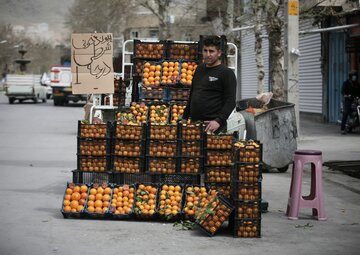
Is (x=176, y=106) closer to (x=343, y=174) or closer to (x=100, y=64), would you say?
(x=100, y=64)

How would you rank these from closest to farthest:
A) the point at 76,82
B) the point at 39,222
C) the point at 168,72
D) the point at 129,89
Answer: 1. the point at 39,222
2. the point at 76,82
3. the point at 168,72
4. the point at 129,89

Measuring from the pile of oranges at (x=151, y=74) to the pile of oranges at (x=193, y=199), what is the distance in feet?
11.2

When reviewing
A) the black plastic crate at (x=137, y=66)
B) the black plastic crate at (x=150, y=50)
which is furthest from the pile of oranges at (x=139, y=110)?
the black plastic crate at (x=150, y=50)

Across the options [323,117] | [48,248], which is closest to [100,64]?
[48,248]

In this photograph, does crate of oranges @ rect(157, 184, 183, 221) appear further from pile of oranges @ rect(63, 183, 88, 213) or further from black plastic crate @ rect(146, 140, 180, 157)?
pile of oranges @ rect(63, 183, 88, 213)

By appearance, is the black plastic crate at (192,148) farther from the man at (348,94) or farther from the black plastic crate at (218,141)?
the man at (348,94)

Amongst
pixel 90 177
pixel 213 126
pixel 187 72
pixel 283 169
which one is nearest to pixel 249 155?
pixel 213 126

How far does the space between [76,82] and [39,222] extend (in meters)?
3.15

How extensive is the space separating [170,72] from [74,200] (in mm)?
3887

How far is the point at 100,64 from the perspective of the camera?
11898 mm

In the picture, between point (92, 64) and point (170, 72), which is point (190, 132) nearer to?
point (92, 64)

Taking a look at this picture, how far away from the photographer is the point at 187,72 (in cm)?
1280

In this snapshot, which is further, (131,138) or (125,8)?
(125,8)

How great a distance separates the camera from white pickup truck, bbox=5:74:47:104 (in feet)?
173
